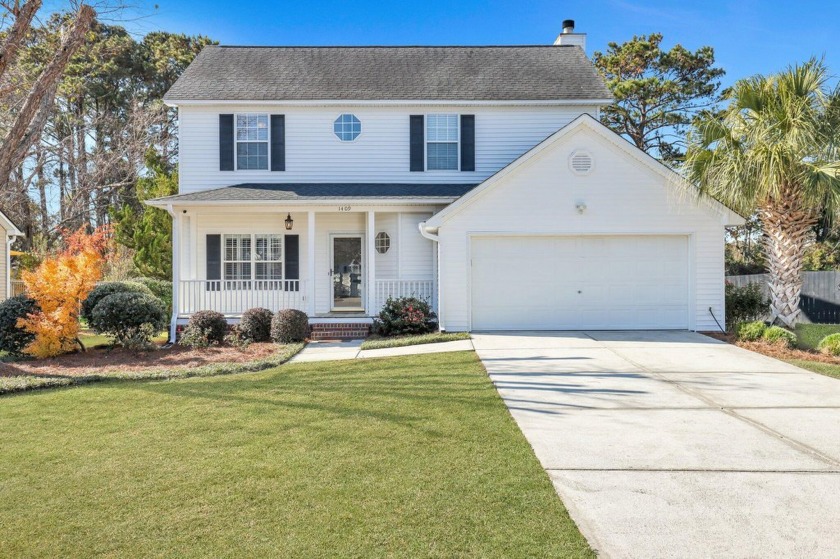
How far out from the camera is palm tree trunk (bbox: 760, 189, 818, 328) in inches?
427

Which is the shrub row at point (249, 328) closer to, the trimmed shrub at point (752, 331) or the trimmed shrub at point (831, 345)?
the trimmed shrub at point (752, 331)

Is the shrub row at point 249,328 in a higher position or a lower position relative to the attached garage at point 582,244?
lower

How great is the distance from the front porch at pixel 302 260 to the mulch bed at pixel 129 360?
180 cm

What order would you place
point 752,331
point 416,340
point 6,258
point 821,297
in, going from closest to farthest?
point 752,331 < point 416,340 < point 821,297 < point 6,258

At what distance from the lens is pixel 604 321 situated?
12.5 meters

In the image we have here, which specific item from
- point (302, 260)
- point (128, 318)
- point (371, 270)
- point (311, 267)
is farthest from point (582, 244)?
point (128, 318)

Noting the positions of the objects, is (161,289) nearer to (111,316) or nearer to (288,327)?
(111,316)

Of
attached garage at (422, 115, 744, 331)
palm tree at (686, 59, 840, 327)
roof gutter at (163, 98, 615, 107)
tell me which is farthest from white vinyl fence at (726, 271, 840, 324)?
roof gutter at (163, 98, 615, 107)

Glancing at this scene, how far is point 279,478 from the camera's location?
426 cm

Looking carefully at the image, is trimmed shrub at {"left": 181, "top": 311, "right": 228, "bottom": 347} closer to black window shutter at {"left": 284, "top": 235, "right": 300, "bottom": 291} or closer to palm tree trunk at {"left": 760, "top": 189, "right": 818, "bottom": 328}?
black window shutter at {"left": 284, "top": 235, "right": 300, "bottom": 291}

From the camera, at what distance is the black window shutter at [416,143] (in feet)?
48.7

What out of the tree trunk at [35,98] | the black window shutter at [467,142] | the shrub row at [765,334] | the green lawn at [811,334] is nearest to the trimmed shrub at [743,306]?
the green lawn at [811,334]

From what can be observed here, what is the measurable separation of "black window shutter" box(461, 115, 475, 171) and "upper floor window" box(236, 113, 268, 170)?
5.17 meters

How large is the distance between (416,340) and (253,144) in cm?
724
